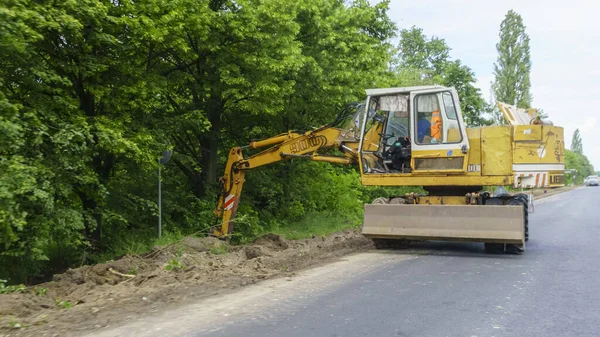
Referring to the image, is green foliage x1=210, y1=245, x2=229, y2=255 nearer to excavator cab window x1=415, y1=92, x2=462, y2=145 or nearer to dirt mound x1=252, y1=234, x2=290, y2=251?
dirt mound x1=252, y1=234, x2=290, y2=251

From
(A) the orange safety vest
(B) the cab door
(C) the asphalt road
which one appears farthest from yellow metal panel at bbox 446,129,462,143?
(C) the asphalt road

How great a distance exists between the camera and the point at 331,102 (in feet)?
55.5

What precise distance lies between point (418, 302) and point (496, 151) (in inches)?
195

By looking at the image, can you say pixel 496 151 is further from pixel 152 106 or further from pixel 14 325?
pixel 14 325

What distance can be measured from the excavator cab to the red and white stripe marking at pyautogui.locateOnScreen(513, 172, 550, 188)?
1.03 m

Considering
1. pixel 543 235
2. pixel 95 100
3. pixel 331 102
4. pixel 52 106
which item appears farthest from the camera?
pixel 331 102

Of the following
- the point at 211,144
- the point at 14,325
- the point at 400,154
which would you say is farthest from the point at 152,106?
the point at 14,325

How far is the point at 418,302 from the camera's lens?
700 centimetres

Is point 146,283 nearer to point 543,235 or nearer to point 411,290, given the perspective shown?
point 411,290

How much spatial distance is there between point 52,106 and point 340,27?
1020 cm

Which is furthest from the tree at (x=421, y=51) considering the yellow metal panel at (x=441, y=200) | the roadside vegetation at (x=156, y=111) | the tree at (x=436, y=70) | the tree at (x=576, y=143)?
the tree at (x=576, y=143)

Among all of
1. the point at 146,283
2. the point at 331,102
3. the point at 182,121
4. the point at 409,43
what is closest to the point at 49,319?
the point at 146,283

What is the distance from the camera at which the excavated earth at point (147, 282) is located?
20.6 feet

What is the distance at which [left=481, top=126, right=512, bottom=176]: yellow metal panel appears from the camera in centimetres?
1070
